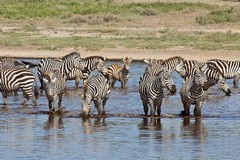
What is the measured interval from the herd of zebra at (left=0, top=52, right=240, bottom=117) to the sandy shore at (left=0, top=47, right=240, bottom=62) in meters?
6.35

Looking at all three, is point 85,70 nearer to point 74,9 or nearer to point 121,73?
point 121,73

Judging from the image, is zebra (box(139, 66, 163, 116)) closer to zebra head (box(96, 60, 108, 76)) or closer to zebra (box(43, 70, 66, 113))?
zebra (box(43, 70, 66, 113))

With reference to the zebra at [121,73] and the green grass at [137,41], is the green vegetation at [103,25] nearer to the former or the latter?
the green grass at [137,41]

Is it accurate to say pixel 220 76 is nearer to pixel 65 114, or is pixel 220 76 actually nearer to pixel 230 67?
pixel 230 67

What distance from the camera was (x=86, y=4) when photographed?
176ft

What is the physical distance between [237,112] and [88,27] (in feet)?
74.2

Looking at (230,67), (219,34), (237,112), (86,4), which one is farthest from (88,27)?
(237,112)

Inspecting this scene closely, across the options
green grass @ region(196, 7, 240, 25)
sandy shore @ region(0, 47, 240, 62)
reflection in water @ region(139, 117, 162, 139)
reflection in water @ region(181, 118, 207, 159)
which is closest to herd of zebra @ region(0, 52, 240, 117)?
reflection in water @ region(139, 117, 162, 139)

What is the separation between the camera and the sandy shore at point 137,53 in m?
31.4

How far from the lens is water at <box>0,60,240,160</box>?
14.1m

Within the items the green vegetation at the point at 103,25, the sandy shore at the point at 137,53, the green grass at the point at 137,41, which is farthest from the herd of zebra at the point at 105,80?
the green vegetation at the point at 103,25

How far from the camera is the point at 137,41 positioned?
114ft

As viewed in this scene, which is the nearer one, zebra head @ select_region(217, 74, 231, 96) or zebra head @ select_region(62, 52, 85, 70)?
zebra head @ select_region(217, 74, 231, 96)

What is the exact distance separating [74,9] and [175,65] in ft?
83.6
